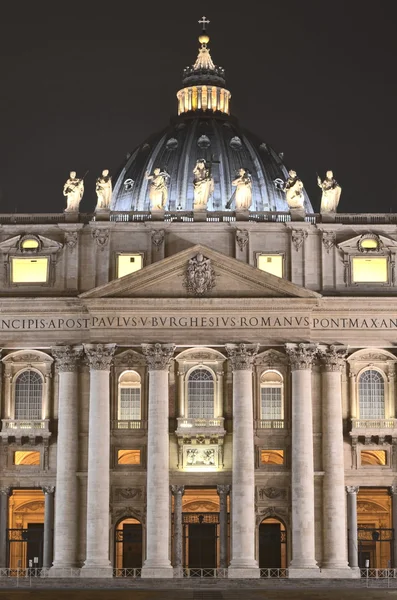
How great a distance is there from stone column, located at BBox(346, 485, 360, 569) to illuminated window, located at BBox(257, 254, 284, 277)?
44.6ft

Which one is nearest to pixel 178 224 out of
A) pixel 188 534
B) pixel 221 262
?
pixel 221 262

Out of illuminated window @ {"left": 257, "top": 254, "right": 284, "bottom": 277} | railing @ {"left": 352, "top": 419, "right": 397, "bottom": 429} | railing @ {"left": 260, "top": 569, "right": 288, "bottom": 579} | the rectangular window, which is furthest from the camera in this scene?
the rectangular window

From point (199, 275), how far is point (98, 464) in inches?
491

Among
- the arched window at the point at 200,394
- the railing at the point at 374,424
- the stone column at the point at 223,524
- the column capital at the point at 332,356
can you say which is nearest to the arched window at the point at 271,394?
the column capital at the point at 332,356

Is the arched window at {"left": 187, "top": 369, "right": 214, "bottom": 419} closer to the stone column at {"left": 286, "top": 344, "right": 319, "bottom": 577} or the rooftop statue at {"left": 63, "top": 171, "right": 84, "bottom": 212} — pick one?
the stone column at {"left": 286, "top": 344, "right": 319, "bottom": 577}

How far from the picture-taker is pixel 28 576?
88.6 m

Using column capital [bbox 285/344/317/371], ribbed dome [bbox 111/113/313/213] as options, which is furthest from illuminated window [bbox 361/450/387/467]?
ribbed dome [bbox 111/113/313/213]

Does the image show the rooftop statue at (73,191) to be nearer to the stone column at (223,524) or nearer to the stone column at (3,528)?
the stone column at (3,528)

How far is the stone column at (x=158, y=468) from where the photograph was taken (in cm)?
9025

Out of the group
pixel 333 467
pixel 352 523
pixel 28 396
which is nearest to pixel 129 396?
pixel 28 396

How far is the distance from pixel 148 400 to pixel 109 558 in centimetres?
943

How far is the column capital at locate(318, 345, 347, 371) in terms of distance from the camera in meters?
93.2

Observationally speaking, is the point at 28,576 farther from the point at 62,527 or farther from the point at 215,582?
the point at 215,582

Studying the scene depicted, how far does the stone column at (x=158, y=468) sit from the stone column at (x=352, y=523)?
34.9 feet
